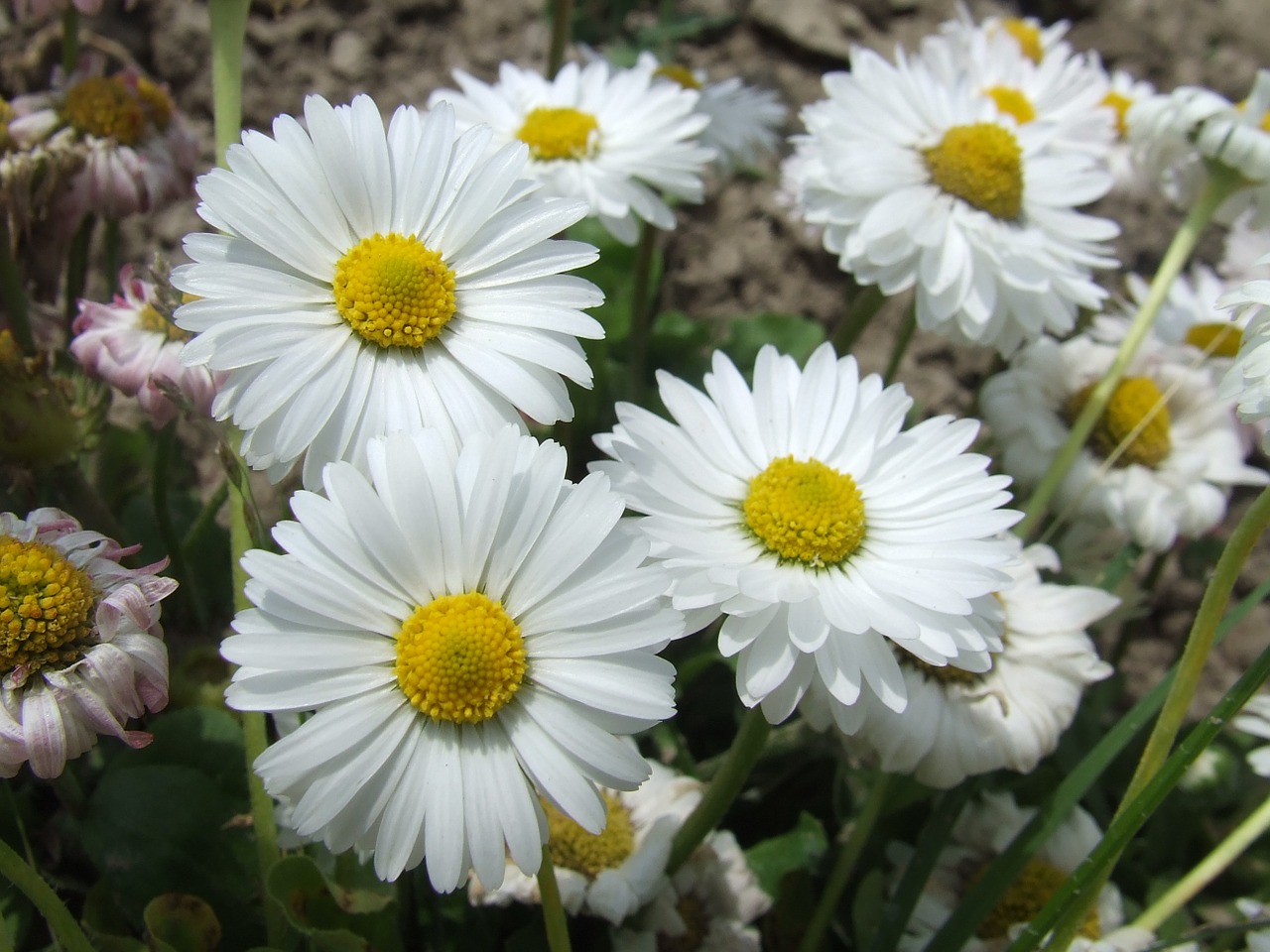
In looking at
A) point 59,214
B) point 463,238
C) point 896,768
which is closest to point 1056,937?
point 896,768

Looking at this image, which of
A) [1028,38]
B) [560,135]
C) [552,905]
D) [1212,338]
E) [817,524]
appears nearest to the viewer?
[552,905]

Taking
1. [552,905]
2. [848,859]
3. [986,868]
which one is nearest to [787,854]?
[848,859]

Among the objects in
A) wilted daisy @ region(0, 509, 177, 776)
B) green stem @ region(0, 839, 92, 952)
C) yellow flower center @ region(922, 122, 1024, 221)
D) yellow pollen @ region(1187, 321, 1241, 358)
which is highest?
yellow flower center @ region(922, 122, 1024, 221)

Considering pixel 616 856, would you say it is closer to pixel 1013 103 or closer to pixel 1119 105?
pixel 1013 103

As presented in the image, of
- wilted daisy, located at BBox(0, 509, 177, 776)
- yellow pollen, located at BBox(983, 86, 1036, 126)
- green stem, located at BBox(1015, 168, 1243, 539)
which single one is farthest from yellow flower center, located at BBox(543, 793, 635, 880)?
yellow pollen, located at BBox(983, 86, 1036, 126)

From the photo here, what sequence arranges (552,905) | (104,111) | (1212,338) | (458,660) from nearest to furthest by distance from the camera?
(458,660)
(552,905)
(104,111)
(1212,338)

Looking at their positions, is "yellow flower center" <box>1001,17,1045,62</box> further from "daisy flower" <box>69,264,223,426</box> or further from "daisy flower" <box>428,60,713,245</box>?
"daisy flower" <box>69,264,223,426</box>

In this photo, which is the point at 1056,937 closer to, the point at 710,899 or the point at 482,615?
the point at 710,899
